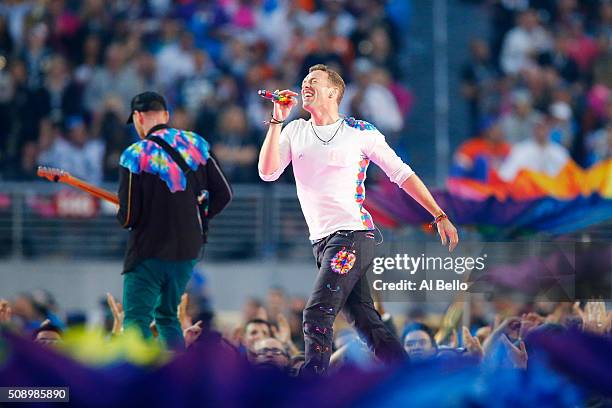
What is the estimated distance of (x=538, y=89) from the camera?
16.5 meters

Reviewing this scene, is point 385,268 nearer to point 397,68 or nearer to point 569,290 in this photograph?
point 569,290

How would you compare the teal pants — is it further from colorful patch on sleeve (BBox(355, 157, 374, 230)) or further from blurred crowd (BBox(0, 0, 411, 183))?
blurred crowd (BBox(0, 0, 411, 183))

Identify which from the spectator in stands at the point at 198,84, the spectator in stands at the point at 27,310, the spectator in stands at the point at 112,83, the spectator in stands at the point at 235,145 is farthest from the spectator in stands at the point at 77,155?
the spectator in stands at the point at 27,310

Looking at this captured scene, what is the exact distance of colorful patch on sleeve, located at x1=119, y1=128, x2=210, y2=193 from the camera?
7000 millimetres

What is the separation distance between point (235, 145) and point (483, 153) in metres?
2.91

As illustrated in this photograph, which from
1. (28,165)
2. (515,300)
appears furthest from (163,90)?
(515,300)

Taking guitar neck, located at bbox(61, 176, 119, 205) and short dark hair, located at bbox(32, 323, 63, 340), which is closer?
short dark hair, located at bbox(32, 323, 63, 340)

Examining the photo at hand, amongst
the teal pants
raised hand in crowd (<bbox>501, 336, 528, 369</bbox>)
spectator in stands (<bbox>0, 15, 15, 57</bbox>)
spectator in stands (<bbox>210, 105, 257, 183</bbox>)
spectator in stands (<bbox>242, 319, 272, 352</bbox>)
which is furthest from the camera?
spectator in stands (<bbox>0, 15, 15, 57</bbox>)

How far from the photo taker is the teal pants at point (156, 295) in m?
6.90

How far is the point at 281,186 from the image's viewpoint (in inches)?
551

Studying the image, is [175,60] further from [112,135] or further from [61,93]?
[112,135]

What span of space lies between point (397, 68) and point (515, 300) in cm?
951

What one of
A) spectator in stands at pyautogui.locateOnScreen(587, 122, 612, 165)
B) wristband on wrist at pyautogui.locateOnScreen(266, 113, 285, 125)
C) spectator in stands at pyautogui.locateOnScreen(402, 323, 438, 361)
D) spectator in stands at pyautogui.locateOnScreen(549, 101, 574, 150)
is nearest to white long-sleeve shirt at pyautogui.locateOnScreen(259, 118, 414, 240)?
wristband on wrist at pyautogui.locateOnScreen(266, 113, 285, 125)

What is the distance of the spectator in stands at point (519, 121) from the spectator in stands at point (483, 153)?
0.36 feet
